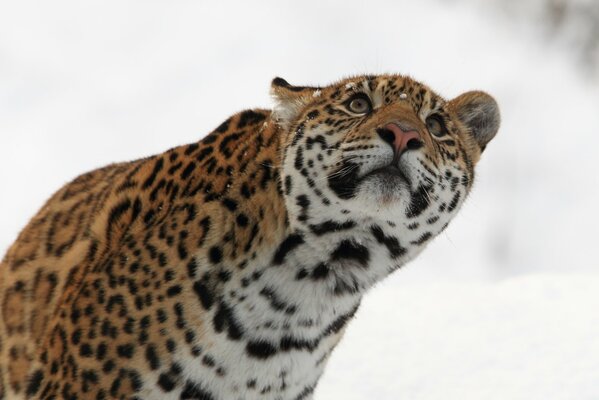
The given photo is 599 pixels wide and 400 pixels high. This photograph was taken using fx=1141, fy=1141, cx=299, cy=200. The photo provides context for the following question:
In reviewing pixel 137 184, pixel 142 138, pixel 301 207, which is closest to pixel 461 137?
pixel 301 207

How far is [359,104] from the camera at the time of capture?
17.8 ft

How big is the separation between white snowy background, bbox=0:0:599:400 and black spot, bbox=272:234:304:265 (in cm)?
301

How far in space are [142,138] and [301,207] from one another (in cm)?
1386

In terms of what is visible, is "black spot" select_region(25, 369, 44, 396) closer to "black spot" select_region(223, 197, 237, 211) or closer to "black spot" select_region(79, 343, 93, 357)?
"black spot" select_region(79, 343, 93, 357)

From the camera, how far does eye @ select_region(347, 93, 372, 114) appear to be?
5.41 m

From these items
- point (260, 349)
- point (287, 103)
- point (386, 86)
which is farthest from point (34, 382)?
point (386, 86)

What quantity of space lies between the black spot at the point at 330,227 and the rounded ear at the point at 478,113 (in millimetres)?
1164

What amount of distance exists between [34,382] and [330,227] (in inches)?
66.6

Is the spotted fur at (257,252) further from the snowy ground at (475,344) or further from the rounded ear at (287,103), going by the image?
the snowy ground at (475,344)

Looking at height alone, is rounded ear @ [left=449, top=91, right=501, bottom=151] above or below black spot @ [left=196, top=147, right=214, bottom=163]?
below

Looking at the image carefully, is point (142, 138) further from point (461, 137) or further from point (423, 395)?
point (461, 137)

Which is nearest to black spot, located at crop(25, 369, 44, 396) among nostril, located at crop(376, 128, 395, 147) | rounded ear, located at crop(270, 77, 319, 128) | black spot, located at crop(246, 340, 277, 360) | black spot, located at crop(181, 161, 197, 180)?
black spot, located at crop(246, 340, 277, 360)

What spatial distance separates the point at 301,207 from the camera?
5.18 metres

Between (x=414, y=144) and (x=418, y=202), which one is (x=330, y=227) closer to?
(x=418, y=202)
